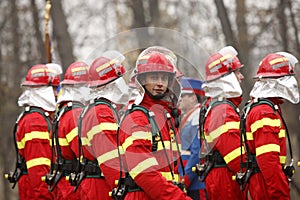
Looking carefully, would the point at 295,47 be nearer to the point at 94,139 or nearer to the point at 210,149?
the point at 210,149

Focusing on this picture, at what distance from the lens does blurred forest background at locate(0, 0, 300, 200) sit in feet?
58.2

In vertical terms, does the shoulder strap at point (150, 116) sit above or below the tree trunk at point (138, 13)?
below

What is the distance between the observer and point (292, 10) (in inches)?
682

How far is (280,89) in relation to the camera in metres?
9.05

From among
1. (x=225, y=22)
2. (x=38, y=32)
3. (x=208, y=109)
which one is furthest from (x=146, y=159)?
(x=38, y=32)

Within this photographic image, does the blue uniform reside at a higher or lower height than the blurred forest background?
lower

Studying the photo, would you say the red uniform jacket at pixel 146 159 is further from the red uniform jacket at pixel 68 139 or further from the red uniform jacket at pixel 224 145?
the red uniform jacket at pixel 68 139

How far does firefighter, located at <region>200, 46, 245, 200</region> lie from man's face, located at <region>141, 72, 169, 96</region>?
204cm

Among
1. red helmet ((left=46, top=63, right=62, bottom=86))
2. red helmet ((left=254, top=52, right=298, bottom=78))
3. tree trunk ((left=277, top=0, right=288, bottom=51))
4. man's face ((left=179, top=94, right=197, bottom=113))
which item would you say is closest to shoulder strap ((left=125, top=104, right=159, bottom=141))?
red helmet ((left=254, top=52, right=298, bottom=78))

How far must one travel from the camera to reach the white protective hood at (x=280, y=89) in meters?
9.01

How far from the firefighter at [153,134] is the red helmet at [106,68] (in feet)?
4.60

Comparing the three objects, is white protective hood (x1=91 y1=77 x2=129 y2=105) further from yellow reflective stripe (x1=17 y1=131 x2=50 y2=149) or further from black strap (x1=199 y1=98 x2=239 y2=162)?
yellow reflective stripe (x1=17 y1=131 x2=50 y2=149)

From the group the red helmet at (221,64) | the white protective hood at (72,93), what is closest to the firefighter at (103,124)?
the white protective hood at (72,93)

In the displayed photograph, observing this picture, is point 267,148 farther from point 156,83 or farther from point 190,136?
point 190,136
